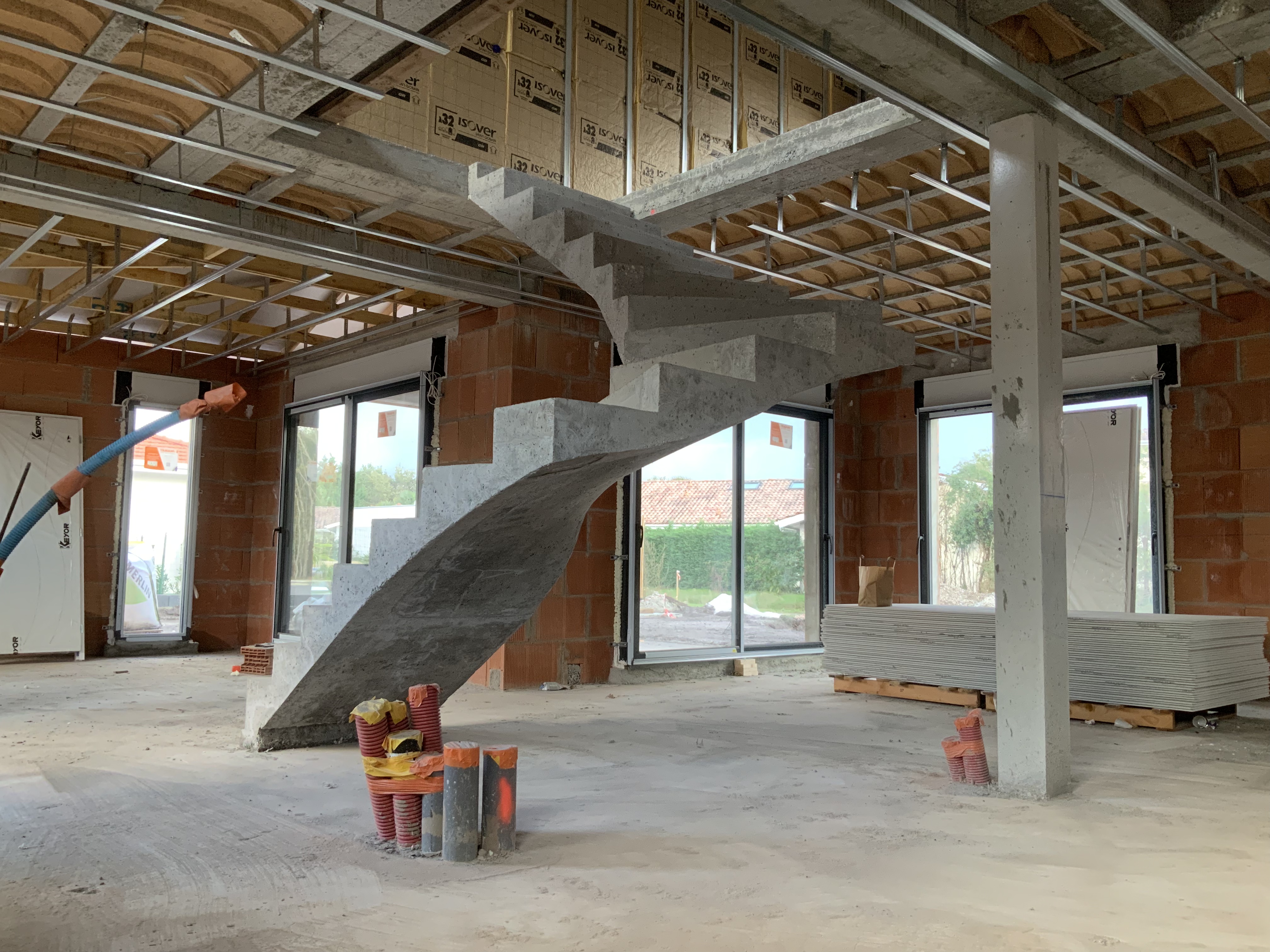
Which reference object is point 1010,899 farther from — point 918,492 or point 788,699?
point 918,492

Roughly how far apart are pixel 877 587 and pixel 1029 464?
12.7 feet

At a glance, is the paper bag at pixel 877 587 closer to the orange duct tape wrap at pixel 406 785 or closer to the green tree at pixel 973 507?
the green tree at pixel 973 507

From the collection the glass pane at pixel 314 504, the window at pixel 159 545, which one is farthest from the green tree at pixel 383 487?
the window at pixel 159 545

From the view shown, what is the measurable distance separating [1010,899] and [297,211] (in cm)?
528

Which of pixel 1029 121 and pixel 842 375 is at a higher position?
pixel 1029 121

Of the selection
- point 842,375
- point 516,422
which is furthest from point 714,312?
point 516,422

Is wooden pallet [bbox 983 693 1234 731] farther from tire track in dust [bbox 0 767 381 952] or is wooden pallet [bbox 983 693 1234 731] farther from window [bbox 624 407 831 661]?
tire track in dust [bbox 0 767 381 952]

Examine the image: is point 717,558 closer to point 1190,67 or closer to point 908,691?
point 908,691

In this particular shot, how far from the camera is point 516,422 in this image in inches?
147

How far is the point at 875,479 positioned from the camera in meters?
10.3

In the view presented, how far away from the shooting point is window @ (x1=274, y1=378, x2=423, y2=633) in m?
8.86

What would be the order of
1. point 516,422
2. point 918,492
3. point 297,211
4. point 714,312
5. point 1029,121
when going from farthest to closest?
1. point 918,492
2. point 297,211
3. point 714,312
4. point 1029,121
5. point 516,422

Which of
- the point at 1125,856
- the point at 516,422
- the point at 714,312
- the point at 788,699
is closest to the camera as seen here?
the point at 1125,856

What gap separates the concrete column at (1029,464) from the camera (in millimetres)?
4211
